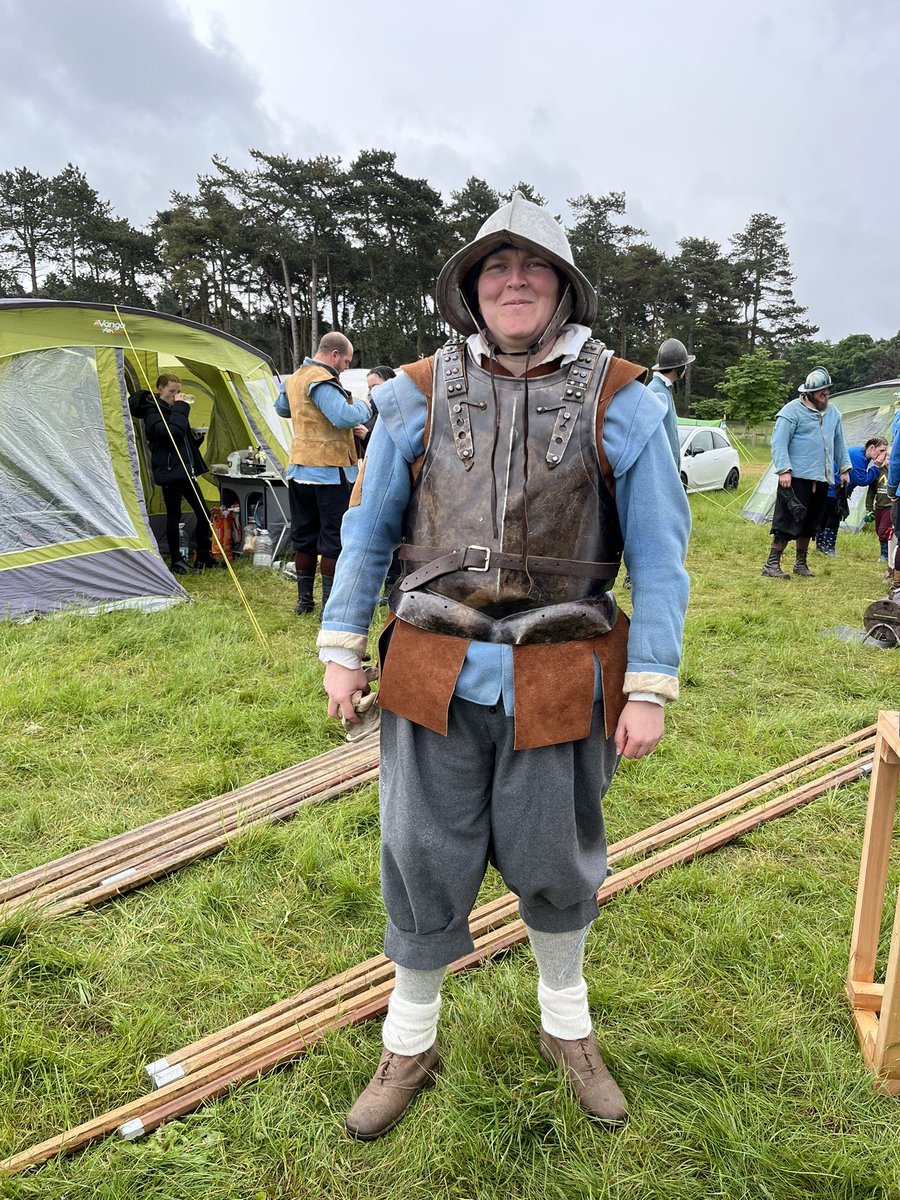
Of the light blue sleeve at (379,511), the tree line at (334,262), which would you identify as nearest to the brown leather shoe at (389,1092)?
the light blue sleeve at (379,511)

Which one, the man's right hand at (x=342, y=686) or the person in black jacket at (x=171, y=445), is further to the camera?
the person in black jacket at (x=171, y=445)

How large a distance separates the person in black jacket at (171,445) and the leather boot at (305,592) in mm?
1523

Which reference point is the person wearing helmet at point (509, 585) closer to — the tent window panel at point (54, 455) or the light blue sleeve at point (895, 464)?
the tent window panel at point (54, 455)

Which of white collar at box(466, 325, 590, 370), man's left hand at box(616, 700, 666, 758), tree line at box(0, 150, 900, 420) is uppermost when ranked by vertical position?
tree line at box(0, 150, 900, 420)

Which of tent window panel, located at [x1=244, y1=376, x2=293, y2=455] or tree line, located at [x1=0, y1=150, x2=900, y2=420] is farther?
tree line, located at [x1=0, y1=150, x2=900, y2=420]

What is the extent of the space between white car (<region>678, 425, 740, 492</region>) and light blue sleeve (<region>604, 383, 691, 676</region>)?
12842 millimetres

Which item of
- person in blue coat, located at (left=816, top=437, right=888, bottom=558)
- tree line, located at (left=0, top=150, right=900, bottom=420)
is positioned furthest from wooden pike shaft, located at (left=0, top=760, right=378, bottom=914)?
tree line, located at (left=0, top=150, right=900, bottom=420)

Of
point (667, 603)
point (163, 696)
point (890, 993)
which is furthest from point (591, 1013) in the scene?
point (163, 696)

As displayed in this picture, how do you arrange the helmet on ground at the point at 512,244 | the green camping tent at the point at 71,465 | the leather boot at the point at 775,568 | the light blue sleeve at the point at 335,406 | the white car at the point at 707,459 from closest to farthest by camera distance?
the helmet on ground at the point at 512,244, the light blue sleeve at the point at 335,406, the green camping tent at the point at 71,465, the leather boot at the point at 775,568, the white car at the point at 707,459

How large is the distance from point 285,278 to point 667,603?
36.7 metres

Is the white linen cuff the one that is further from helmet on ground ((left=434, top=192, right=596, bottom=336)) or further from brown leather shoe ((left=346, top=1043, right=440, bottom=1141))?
brown leather shoe ((left=346, top=1043, right=440, bottom=1141))

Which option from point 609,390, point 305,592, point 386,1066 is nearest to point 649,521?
point 609,390

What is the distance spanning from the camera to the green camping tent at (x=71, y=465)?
552 centimetres

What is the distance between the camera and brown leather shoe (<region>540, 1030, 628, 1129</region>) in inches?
65.9
